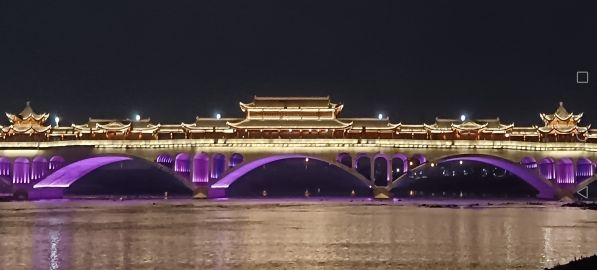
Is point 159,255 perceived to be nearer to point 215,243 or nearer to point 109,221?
point 215,243

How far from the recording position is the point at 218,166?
99.4 metres

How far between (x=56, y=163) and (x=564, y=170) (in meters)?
52.3

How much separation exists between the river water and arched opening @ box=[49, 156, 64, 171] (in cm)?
4082

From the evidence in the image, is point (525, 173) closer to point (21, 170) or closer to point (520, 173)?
point (520, 173)

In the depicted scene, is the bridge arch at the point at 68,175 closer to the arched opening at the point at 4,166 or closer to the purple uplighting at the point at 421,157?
the arched opening at the point at 4,166

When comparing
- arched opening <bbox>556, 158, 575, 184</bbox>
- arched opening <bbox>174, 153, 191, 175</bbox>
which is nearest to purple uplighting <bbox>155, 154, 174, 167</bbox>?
arched opening <bbox>174, 153, 191, 175</bbox>

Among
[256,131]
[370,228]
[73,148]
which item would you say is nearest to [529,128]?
[256,131]

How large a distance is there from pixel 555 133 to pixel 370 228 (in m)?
52.9

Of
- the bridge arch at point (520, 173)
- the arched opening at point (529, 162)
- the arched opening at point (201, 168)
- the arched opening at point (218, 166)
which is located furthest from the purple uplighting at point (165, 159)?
the arched opening at point (529, 162)

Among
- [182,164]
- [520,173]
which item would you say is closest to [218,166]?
[182,164]

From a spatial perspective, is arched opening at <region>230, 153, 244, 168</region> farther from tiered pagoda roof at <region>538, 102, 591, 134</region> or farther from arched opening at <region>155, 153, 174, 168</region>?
tiered pagoda roof at <region>538, 102, 591, 134</region>

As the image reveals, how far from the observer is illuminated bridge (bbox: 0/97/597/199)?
9231cm

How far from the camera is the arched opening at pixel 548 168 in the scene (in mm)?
92431

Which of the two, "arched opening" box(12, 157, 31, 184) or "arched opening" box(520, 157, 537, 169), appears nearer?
"arched opening" box(520, 157, 537, 169)
